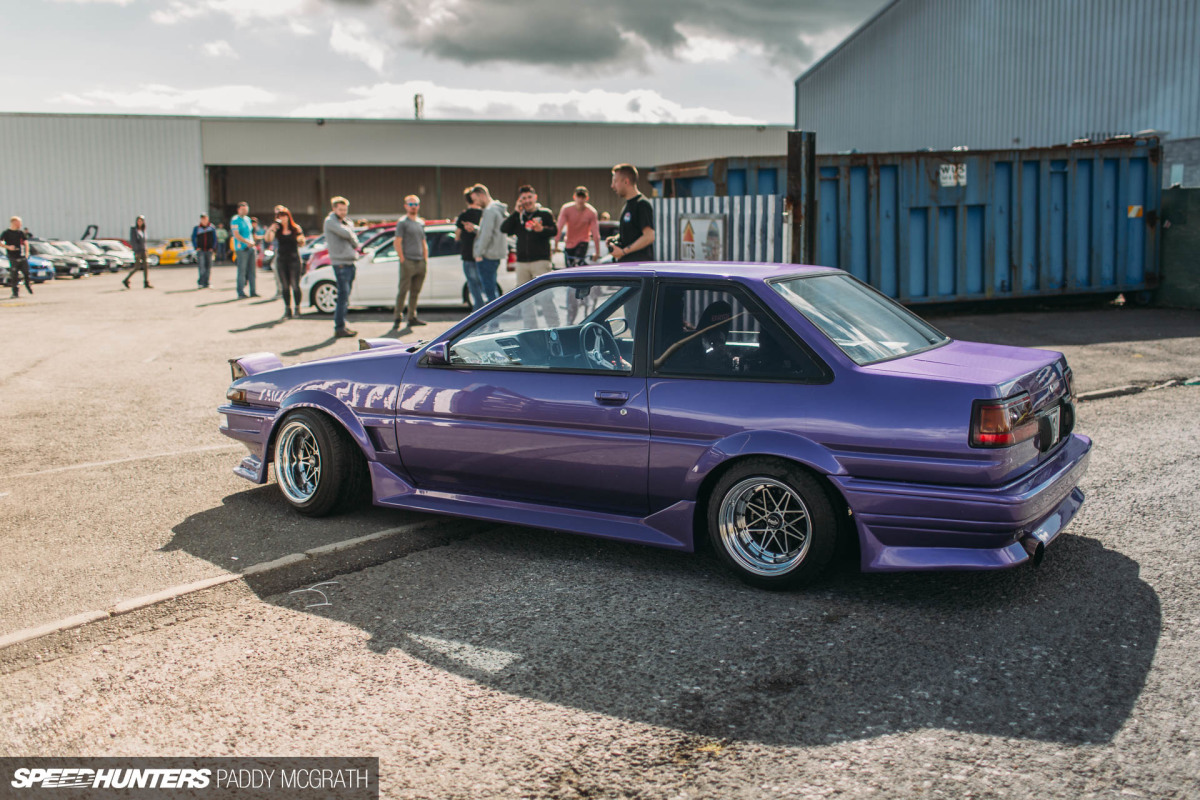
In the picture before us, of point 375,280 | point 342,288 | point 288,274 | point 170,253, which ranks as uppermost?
point 170,253

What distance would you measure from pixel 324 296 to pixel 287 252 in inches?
46.1

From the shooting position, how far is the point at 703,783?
9.51ft

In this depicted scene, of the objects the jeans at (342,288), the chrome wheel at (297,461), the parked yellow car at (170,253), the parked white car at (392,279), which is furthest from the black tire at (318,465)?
the parked yellow car at (170,253)

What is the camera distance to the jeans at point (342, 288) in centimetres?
1383

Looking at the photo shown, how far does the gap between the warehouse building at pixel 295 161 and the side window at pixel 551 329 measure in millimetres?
42887

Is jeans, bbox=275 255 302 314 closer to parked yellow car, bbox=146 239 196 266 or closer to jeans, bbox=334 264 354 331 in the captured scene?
jeans, bbox=334 264 354 331

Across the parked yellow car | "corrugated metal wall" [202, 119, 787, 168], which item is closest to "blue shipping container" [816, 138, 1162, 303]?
"corrugated metal wall" [202, 119, 787, 168]

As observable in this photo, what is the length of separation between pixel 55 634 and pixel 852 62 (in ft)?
98.0

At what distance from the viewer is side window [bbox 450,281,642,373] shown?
4.95 meters

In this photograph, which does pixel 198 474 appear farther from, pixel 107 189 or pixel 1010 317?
pixel 107 189

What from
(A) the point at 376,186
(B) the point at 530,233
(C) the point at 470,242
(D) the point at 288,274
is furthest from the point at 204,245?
(A) the point at 376,186

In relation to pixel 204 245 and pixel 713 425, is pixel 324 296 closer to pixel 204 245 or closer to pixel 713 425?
pixel 204 245

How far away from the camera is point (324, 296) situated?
1736 centimetres

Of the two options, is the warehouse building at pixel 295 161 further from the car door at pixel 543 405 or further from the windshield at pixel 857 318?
the car door at pixel 543 405
